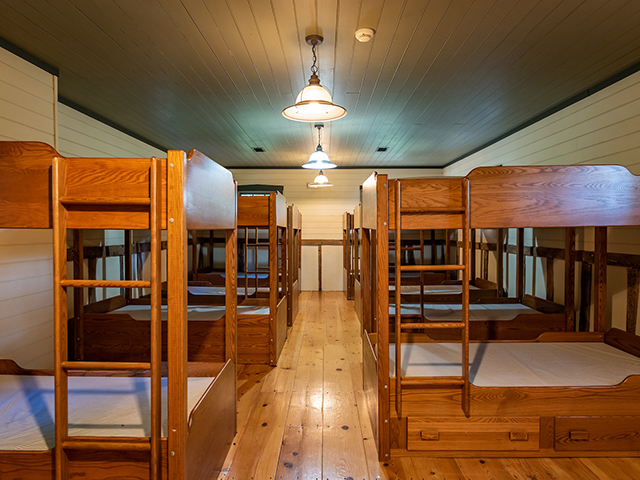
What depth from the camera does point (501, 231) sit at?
5312mm

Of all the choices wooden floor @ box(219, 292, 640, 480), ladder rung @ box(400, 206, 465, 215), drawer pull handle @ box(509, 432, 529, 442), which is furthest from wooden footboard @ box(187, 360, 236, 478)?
drawer pull handle @ box(509, 432, 529, 442)

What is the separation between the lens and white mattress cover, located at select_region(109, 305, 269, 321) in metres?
3.81

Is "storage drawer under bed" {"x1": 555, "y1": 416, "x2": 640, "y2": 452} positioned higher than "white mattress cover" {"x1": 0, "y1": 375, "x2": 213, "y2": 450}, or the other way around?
"white mattress cover" {"x1": 0, "y1": 375, "x2": 213, "y2": 450}

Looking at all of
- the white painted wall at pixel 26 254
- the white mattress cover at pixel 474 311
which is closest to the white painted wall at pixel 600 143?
the white mattress cover at pixel 474 311

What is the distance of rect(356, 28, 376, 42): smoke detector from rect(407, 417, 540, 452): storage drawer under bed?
2417 mm

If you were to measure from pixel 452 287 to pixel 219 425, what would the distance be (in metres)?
4.17

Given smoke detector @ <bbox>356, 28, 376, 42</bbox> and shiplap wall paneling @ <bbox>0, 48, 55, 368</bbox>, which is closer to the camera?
smoke detector @ <bbox>356, 28, 376, 42</bbox>

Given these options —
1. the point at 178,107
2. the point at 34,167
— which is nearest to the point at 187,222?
the point at 34,167

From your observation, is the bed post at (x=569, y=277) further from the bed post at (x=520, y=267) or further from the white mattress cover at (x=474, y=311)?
the bed post at (x=520, y=267)

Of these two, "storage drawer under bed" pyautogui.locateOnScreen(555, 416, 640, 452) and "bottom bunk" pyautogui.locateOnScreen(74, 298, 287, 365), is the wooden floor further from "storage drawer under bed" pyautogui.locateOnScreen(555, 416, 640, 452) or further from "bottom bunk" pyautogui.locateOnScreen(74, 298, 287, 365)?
"bottom bunk" pyautogui.locateOnScreen(74, 298, 287, 365)

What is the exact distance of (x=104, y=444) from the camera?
5.12 ft

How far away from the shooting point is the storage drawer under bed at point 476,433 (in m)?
2.22

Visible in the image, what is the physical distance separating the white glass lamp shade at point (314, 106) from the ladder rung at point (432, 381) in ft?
5.70

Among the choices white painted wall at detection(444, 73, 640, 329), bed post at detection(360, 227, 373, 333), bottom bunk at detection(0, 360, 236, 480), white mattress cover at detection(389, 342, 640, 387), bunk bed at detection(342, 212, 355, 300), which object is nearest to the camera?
bottom bunk at detection(0, 360, 236, 480)
